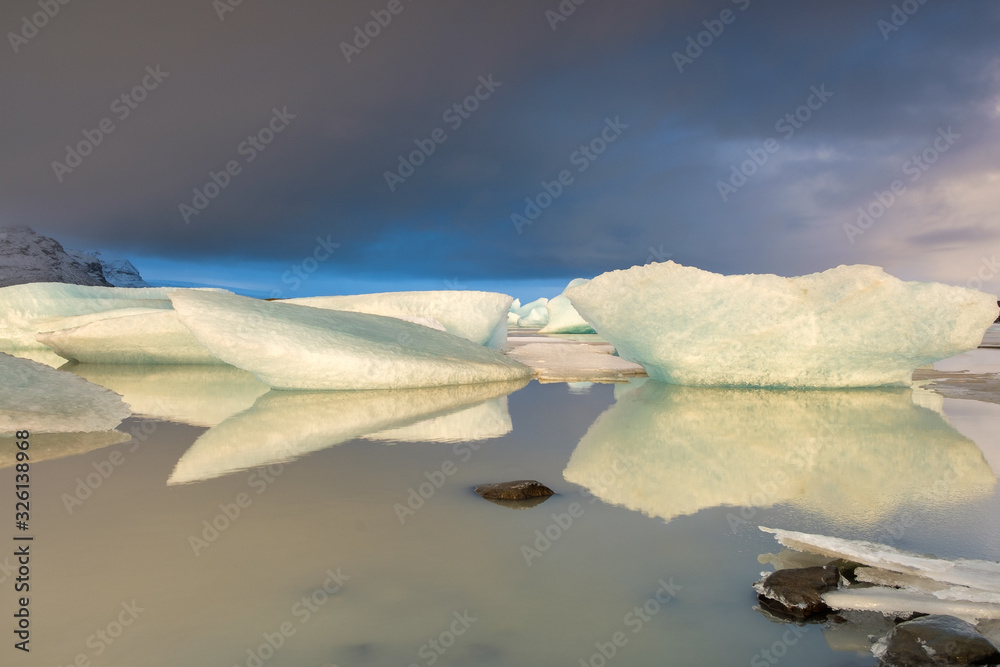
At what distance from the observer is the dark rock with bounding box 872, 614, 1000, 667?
127 cm

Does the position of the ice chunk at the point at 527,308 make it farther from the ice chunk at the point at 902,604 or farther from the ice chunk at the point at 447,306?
the ice chunk at the point at 902,604

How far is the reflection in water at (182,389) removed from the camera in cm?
457

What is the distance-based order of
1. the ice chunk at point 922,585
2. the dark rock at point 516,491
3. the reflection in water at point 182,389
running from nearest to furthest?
the ice chunk at point 922,585
the dark rock at point 516,491
the reflection in water at point 182,389

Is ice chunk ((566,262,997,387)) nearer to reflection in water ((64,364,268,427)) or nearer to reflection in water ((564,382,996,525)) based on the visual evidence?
reflection in water ((564,382,996,525))

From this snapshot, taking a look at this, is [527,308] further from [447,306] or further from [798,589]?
[798,589]

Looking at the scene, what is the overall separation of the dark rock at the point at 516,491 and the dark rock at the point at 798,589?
37.2 inches

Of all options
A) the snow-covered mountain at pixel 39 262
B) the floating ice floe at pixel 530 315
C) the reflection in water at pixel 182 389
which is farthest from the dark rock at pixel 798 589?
the snow-covered mountain at pixel 39 262

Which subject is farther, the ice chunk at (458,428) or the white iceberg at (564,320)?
the white iceberg at (564,320)

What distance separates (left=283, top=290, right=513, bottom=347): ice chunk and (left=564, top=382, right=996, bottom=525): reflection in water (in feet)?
15.8

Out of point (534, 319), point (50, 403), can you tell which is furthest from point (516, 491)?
point (534, 319)

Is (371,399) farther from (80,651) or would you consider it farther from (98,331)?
(98,331)

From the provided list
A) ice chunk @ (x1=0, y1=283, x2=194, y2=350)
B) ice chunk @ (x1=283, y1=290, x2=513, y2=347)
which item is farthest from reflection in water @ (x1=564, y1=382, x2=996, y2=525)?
ice chunk @ (x1=0, y1=283, x2=194, y2=350)

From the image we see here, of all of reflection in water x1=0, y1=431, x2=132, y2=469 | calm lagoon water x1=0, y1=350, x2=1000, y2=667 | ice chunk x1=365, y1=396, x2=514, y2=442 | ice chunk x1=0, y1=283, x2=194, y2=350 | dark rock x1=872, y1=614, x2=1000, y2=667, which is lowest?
dark rock x1=872, y1=614, x2=1000, y2=667

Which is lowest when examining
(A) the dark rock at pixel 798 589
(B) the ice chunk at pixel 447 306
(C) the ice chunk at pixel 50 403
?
(A) the dark rock at pixel 798 589
